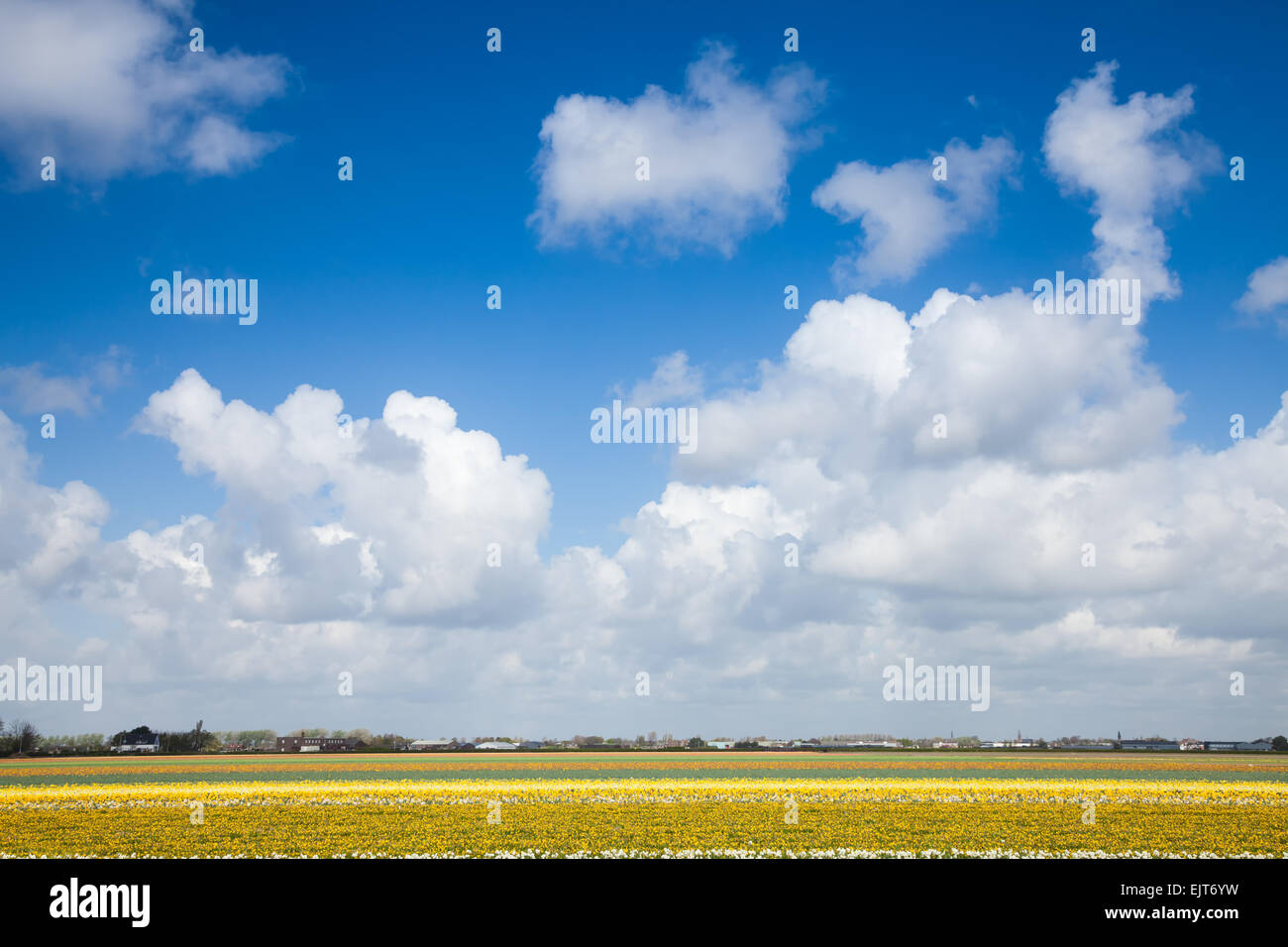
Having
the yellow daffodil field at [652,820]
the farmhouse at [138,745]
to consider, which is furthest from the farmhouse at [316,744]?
the yellow daffodil field at [652,820]

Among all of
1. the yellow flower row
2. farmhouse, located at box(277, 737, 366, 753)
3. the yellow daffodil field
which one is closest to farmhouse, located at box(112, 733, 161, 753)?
farmhouse, located at box(277, 737, 366, 753)

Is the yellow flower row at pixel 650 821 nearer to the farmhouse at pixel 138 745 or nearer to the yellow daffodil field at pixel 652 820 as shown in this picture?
the yellow daffodil field at pixel 652 820

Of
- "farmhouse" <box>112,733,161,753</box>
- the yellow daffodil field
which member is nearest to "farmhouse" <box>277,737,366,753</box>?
"farmhouse" <box>112,733,161,753</box>

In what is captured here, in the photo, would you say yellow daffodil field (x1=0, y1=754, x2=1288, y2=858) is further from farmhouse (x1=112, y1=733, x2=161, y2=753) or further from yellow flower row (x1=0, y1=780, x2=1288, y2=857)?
farmhouse (x1=112, y1=733, x2=161, y2=753)

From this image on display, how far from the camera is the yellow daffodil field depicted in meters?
27.7

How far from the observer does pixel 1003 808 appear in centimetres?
3522

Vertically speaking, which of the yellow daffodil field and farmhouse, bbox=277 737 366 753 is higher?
the yellow daffodil field

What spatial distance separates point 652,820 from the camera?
31969 mm

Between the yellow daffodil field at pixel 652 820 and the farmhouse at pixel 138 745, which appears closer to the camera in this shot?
the yellow daffodil field at pixel 652 820

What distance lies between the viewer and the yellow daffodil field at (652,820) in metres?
27.7

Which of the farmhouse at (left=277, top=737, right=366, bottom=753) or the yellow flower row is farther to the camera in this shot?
the farmhouse at (left=277, top=737, right=366, bottom=753)

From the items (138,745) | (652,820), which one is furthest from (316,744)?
(652,820)
